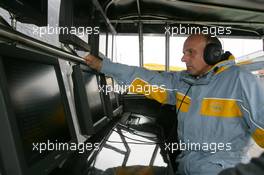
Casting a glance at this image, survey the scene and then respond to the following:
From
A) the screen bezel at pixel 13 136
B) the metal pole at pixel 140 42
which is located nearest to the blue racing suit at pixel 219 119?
the screen bezel at pixel 13 136

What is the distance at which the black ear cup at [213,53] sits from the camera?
226cm

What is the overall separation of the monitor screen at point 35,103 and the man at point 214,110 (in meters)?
0.79

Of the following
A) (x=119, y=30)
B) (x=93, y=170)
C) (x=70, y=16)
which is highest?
(x=119, y=30)

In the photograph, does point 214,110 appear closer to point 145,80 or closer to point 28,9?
point 145,80

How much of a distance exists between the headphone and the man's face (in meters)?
0.08

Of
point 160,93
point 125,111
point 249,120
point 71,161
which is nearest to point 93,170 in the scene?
point 71,161

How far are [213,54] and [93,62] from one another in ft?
2.45

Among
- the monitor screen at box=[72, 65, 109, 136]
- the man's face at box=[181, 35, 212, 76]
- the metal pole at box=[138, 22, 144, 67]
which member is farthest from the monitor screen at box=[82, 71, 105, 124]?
the metal pole at box=[138, 22, 144, 67]

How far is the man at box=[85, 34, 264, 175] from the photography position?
2.04 m

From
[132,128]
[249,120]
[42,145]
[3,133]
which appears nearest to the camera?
[3,133]

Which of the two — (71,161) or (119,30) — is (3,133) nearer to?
(71,161)

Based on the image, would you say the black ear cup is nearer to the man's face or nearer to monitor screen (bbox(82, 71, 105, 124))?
the man's face

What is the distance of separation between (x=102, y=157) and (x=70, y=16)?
69 centimetres

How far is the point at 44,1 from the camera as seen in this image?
1644 mm
